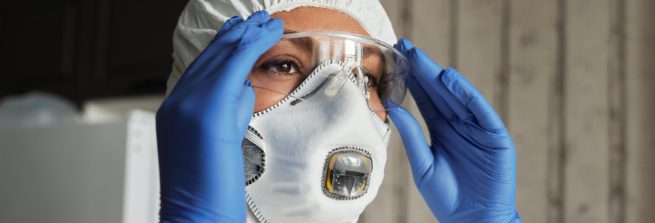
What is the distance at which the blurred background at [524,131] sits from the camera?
163 cm

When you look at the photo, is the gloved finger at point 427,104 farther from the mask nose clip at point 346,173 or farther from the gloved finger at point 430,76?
the mask nose clip at point 346,173

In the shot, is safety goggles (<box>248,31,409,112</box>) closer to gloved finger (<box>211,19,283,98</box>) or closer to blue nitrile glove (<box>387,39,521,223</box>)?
gloved finger (<box>211,19,283,98</box>)

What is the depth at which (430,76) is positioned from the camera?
1.09m

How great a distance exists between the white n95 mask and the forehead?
0.07m

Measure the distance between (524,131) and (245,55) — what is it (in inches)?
44.8

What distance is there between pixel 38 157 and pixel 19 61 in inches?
45.1

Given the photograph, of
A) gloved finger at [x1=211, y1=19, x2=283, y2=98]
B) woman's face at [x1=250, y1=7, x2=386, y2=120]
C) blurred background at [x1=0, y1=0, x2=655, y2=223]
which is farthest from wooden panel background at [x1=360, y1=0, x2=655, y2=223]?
gloved finger at [x1=211, y1=19, x2=283, y2=98]

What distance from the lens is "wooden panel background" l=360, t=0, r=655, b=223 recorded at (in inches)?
64.4

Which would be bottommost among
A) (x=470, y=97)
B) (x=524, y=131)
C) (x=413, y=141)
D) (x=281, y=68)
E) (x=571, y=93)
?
(x=524, y=131)

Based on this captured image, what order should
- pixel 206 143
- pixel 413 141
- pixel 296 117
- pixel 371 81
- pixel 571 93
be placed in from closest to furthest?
pixel 206 143 → pixel 296 117 → pixel 371 81 → pixel 413 141 → pixel 571 93

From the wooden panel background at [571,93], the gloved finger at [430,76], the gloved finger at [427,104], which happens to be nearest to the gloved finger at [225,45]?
the gloved finger at [430,76]

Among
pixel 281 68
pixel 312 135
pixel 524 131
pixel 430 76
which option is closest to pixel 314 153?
pixel 312 135

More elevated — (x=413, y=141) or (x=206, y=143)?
(x=206, y=143)

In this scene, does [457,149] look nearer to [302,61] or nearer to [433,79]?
[433,79]
